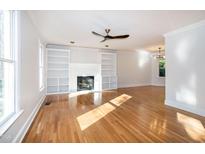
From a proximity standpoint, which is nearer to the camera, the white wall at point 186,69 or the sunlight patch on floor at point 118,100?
the white wall at point 186,69

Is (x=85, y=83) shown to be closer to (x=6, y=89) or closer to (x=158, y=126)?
(x=158, y=126)

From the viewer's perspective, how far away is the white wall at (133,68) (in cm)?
861

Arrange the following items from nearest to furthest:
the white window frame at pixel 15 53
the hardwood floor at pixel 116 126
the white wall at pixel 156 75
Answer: the white window frame at pixel 15 53, the hardwood floor at pixel 116 126, the white wall at pixel 156 75

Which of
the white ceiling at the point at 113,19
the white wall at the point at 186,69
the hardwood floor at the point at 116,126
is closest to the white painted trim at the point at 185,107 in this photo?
the white wall at the point at 186,69

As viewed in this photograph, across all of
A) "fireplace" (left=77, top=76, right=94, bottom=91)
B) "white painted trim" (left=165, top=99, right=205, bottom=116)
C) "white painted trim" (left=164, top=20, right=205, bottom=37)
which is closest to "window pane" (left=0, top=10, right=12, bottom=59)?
"white painted trim" (left=164, top=20, right=205, bottom=37)

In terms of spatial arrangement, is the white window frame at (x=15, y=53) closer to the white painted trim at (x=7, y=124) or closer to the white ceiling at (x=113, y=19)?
the white painted trim at (x=7, y=124)

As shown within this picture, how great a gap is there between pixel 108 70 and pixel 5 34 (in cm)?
636

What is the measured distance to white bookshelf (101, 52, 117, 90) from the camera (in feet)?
25.8

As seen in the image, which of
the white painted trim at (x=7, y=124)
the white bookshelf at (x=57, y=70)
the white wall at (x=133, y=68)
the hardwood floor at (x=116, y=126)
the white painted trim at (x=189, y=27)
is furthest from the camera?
the white wall at (x=133, y=68)

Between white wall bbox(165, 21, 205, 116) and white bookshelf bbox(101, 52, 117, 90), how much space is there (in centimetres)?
394

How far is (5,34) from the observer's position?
1961mm
